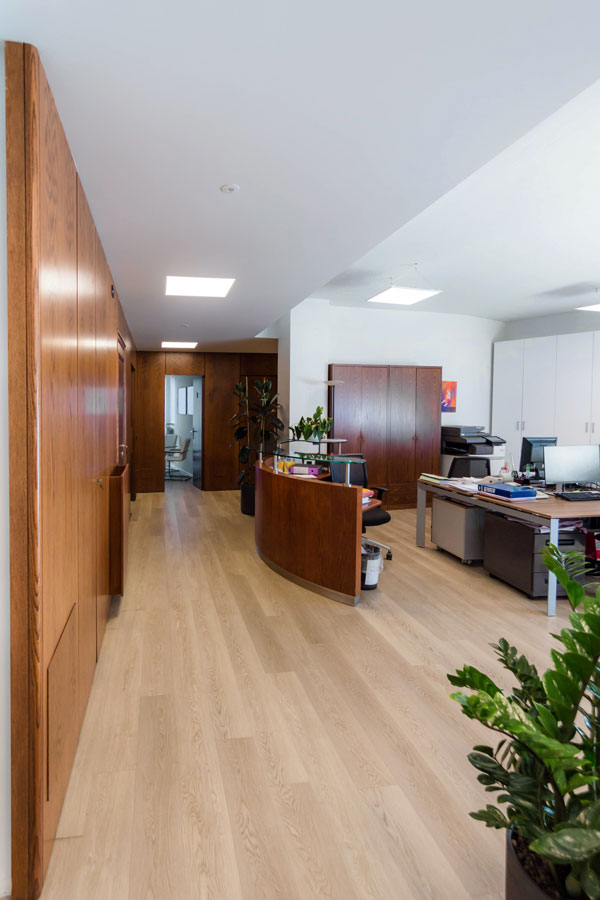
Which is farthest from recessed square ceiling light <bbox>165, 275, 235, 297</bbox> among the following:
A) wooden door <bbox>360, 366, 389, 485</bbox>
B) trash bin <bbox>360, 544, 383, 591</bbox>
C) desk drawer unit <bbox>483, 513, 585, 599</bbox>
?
wooden door <bbox>360, 366, 389, 485</bbox>

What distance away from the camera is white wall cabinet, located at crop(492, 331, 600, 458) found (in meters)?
7.81

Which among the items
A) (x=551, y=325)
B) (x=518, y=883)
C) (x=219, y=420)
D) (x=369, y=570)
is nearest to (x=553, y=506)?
(x=369, y=570)

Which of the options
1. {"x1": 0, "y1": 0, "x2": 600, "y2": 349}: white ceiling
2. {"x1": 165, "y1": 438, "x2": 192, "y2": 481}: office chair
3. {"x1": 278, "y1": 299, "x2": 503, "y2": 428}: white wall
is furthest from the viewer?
{"x1": 165, "y1": 438, "x2": 192, "y2": 481}: office chair

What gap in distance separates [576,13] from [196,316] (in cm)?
539

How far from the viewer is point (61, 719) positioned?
210 centimetres

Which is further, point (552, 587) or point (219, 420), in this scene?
point (219, 420)

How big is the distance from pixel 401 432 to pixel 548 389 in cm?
219

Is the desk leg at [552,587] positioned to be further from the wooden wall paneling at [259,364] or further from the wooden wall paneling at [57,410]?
the wooden wall paneling at [259,364]

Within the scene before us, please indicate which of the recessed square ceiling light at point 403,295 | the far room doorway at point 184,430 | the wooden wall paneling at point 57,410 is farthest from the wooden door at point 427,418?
the wooden wall paneling at point 57,410

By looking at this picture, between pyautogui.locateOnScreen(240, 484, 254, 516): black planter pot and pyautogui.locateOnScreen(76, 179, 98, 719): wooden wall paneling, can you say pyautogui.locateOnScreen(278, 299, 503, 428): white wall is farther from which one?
pyautogui.locateOnScreen(76, 179, 98, 719): wooden wall paneling

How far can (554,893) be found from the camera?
3.99 ft

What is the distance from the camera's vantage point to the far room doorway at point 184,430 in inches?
449

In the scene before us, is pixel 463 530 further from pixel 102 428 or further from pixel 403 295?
pixel 102 428

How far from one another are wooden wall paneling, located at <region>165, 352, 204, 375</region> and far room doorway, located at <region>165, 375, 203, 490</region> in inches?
21.5
